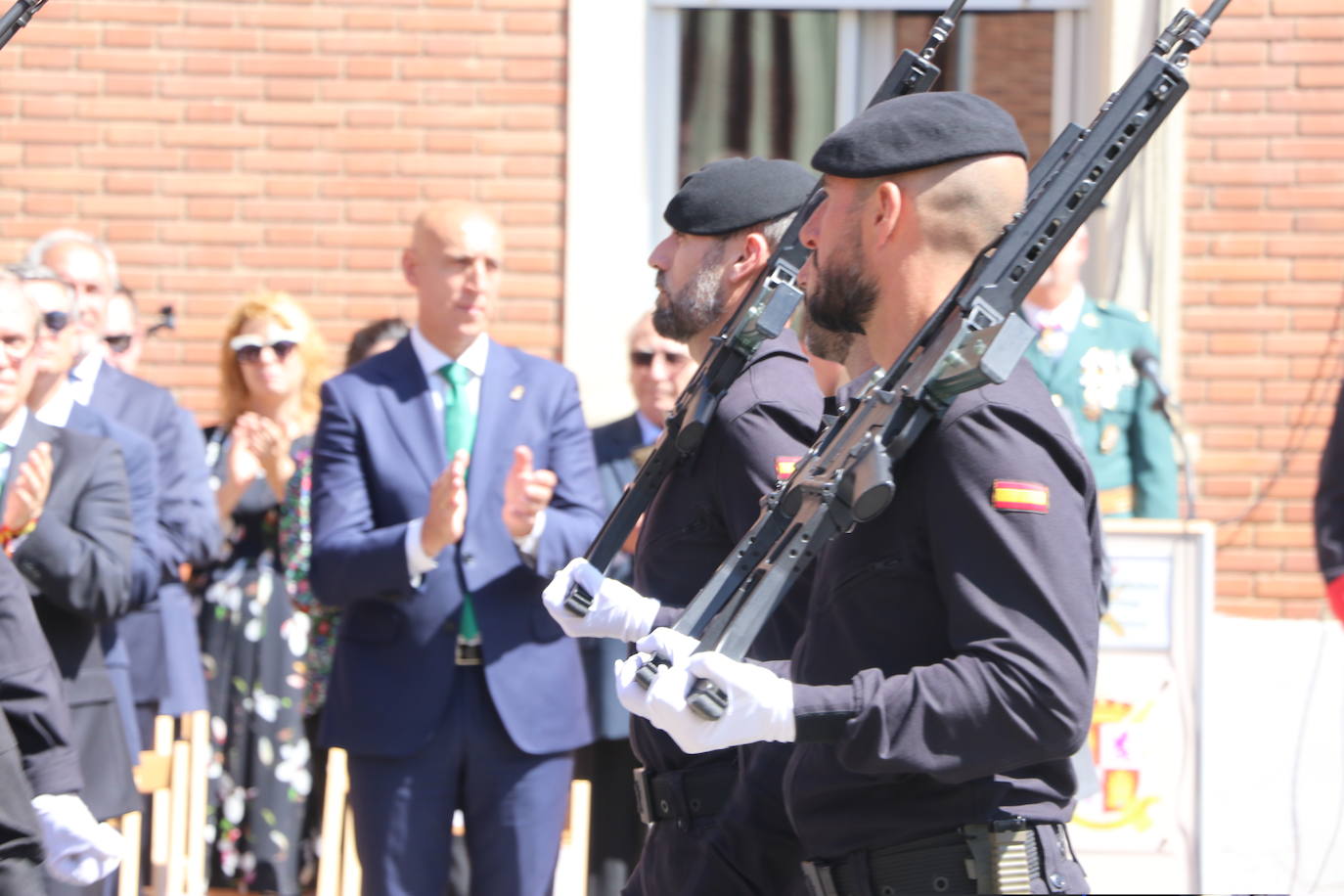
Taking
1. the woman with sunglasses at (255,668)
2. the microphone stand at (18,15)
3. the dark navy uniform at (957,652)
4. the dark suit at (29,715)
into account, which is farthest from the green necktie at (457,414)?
the dark navy uniform at (957,652)

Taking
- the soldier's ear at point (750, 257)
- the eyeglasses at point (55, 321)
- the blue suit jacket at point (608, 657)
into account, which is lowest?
the blue suit jacket at point (608, 657)

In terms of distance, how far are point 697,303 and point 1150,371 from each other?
3036 mm

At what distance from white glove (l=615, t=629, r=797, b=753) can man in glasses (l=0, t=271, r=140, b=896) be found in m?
2.25

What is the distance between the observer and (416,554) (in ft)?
14.4

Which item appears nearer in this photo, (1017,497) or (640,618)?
(1017,497)

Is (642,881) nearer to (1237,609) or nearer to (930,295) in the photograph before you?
(930,295)

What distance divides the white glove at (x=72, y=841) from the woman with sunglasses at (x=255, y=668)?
Answer: 9.52 feet

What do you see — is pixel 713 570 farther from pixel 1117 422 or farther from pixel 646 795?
pixel 1117 422

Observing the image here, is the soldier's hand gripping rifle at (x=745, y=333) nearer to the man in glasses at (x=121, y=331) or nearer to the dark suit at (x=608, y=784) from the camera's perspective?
the dark suit at (x=608, y=784)

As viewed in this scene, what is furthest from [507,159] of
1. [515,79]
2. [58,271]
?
[58,271]

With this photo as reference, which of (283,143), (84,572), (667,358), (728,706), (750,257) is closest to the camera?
(728,706)

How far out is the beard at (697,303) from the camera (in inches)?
146

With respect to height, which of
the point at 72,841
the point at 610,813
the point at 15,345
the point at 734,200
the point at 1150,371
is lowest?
the point at 610,813

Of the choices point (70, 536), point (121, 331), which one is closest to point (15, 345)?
point (70, 536)
